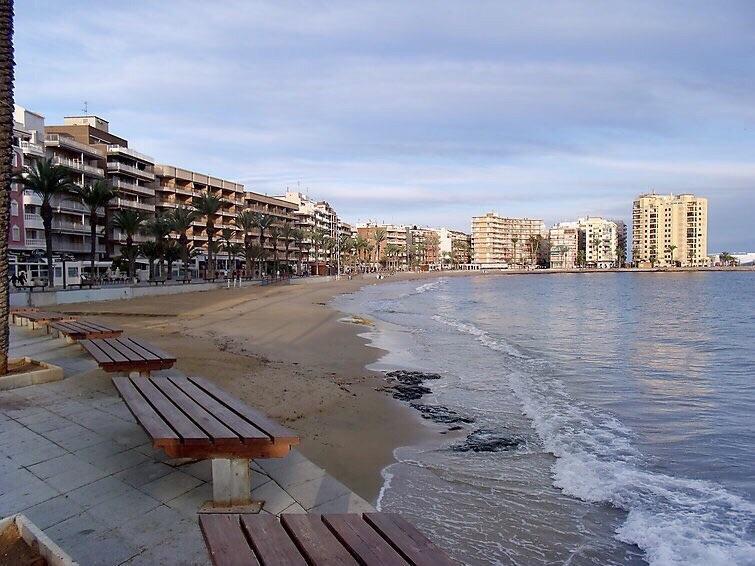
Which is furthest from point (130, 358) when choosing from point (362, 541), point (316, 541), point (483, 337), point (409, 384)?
point (483, 337)

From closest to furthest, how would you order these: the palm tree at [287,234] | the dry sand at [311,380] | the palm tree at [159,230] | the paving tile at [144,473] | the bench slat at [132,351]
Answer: the paving tile at [144,473]
the dry sand at [311,380]
the bench slat at [132,351]
the palm tree at [159,230]
the palm tree at [287,234]

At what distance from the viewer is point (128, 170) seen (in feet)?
216

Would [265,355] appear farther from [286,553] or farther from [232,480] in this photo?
[286,553]

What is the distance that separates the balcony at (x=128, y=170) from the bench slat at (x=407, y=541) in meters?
69.8

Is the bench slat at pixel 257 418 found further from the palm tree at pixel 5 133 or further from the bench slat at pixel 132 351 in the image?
the palm tree at pixel 5 133

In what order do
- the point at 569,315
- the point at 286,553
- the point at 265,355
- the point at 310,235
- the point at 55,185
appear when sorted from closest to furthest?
1. the point at 286,553
2. the point at 265,355
3. the point at 569,315
4. the point at 55,185
5. the point at 310,235

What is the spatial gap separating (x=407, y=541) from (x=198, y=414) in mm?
2462

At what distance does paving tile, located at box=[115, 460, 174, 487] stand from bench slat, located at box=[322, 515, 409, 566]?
2320 millimetres

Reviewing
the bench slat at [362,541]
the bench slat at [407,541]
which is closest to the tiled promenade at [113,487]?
the bench slat at [362,541]

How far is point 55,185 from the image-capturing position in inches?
1431

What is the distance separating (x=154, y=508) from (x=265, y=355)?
10.3 m

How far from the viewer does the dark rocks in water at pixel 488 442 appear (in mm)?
7695

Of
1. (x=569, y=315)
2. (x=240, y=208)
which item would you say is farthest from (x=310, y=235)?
(x=569, y=315)

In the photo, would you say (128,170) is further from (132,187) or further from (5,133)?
(5,133)
